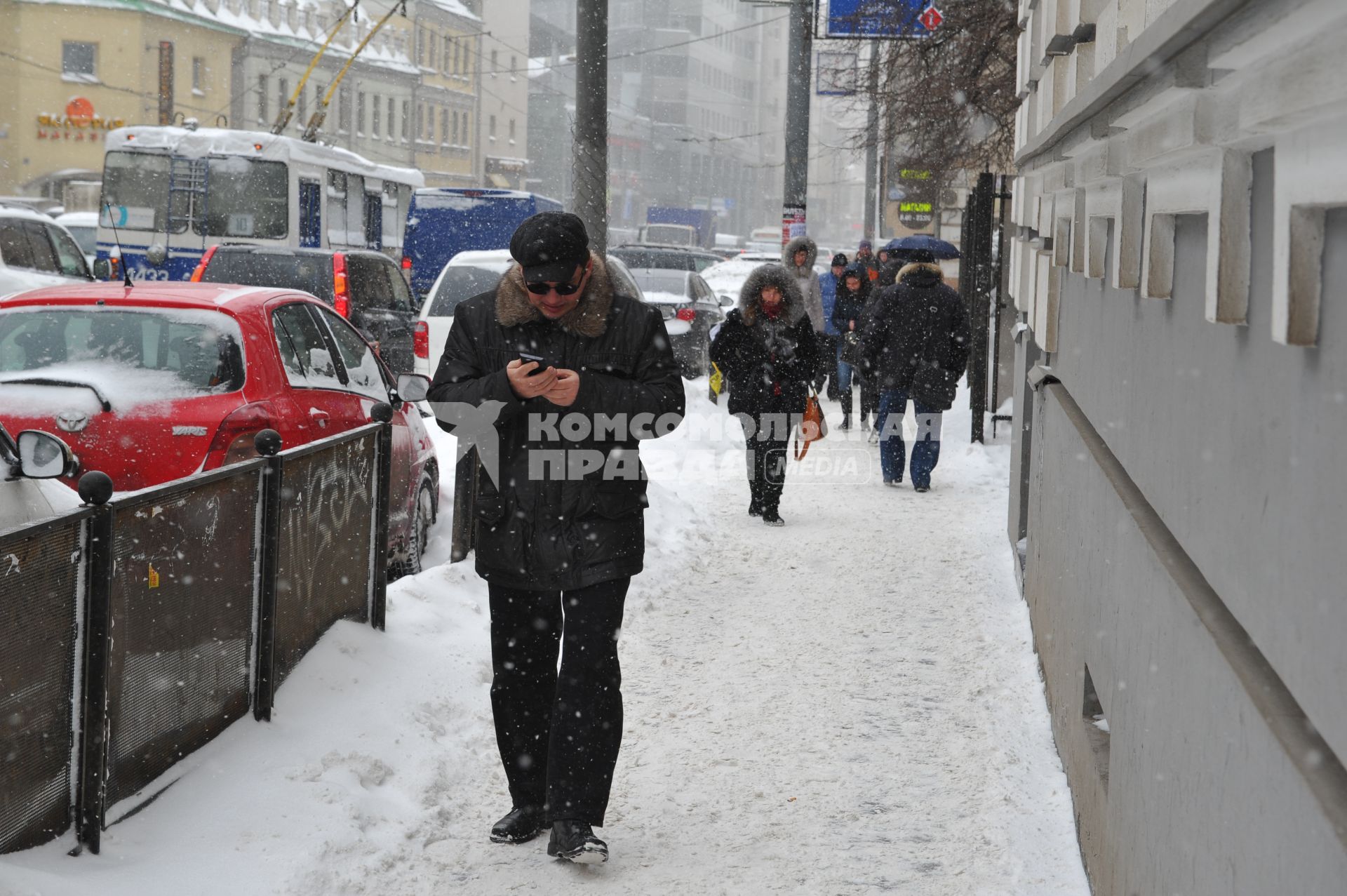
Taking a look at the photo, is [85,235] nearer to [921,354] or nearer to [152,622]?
[921,354]

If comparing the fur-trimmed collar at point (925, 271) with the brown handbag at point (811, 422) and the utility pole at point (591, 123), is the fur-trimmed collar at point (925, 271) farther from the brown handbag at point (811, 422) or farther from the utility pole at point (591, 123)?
the utility pole at point (591, 123)

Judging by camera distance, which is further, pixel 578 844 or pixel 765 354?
pixel 765 354

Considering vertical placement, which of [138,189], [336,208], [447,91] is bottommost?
[336,208]

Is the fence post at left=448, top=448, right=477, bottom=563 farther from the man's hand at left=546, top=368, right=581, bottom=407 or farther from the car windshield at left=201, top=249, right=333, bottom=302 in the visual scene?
the car windshield at left=201, top=249, right=333, bottom=302

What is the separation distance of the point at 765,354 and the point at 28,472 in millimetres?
6910

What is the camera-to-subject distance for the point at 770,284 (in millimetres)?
10680

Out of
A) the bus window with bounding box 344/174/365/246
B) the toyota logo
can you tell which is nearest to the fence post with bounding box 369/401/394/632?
the toyota logo

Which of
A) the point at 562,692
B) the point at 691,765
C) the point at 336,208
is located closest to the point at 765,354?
the point at 691,765

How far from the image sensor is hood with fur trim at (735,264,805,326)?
34.9 feet

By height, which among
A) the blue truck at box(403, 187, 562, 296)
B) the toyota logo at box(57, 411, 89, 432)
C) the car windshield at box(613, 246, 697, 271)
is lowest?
the toyota logo at box(57, 411, 89, 432)

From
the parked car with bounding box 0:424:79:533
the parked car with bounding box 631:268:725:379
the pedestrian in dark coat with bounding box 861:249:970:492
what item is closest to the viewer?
the parked car with bounding box 0:424:79:533

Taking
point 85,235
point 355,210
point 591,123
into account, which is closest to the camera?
point 591,123

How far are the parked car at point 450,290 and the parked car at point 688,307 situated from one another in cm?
383

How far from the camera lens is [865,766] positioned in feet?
18.8
